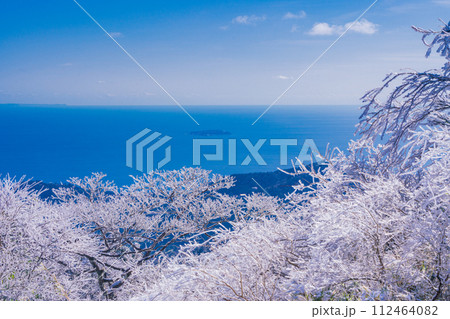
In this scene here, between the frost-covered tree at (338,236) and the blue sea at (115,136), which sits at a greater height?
the blue sea at (115,136)

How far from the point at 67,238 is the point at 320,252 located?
13.8 ft

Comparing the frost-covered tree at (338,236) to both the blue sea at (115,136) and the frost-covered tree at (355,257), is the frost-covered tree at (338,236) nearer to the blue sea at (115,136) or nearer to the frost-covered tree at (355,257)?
the frost-covered tree at (355,257)

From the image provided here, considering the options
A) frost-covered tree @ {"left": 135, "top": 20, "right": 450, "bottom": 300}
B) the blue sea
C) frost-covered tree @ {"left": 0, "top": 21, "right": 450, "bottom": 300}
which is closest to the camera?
frost-covered tree @ {"left": 135, "top": 20, "right": 450, "bottom": 300}

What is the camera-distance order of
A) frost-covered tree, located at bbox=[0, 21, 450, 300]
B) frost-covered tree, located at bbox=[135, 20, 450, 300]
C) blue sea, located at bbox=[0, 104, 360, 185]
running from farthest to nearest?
1. blue sea, located at bbox=[0, 104, 360, 185]
2. frost-covered tree, located at bbox=[0, 21, 450, 300]
3. frost-covered tree, located at bbox=[135, 20, 450, 300]

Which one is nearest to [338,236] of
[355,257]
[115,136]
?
[355,257]

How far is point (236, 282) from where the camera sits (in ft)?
8.29

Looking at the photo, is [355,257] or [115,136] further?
[115,136]

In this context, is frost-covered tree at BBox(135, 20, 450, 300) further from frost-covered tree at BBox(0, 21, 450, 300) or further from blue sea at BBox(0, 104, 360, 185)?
blue sea at BBox(0, 104, 360, 185)

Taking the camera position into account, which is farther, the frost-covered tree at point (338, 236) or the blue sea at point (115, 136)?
the blue sea at point (115, 136)

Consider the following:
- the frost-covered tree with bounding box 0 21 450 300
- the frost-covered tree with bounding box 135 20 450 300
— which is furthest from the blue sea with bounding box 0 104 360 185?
the frost-covered tree with bounding box 135 20 450 300

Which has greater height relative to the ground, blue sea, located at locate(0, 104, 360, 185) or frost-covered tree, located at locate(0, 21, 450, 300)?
blue sea, located at locate(0, 104, 360, 185)

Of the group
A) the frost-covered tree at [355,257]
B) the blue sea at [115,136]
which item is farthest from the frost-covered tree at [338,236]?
the blue sea at [115,136]

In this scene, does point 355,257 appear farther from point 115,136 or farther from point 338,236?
point 115,136
